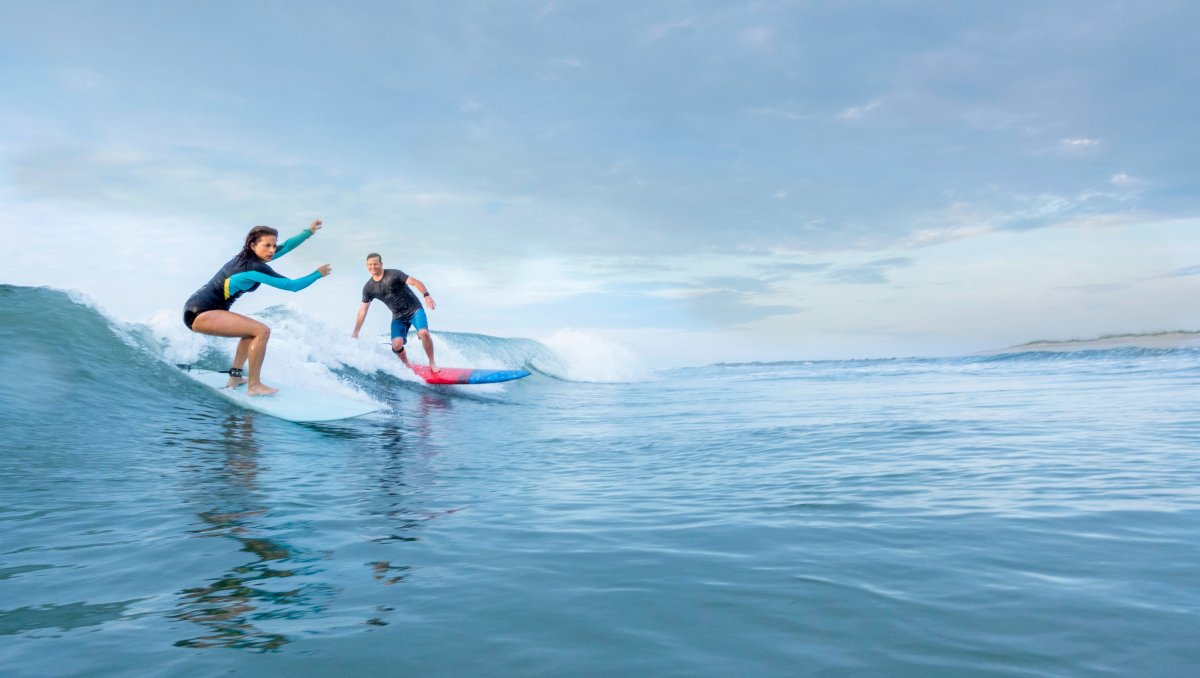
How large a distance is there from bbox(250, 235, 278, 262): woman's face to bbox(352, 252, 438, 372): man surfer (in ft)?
15.1

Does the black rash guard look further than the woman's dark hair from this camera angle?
Yes

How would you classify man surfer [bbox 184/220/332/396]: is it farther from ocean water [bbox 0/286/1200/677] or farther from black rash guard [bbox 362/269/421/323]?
black rash guard [bbox 362/269/421/323]

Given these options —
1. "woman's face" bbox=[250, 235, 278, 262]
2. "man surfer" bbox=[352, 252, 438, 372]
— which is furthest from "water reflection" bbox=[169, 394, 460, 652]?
"man surfer" bbox=[352, 252, 438, 372]

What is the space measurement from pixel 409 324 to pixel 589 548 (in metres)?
11.5

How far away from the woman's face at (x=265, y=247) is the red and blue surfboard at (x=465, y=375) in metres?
6.18

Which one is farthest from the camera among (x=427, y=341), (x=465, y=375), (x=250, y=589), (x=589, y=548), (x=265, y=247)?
(x=465, y=375)

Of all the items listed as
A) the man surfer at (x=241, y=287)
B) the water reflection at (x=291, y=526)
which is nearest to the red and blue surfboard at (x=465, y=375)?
the man surfer at (x=241, y=287)

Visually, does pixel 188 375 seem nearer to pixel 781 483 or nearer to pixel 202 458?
pixel 202 458

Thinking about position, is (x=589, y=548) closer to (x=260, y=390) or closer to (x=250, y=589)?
(x=250, y=589)

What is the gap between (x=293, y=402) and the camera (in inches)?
355

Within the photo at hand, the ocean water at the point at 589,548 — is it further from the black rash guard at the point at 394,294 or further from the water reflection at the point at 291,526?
the black rash guard at the point at 394,294

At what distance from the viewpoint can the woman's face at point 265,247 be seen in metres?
8.46

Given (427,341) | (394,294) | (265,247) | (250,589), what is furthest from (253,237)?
(250,589)

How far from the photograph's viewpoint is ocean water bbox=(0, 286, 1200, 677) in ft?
7.13
